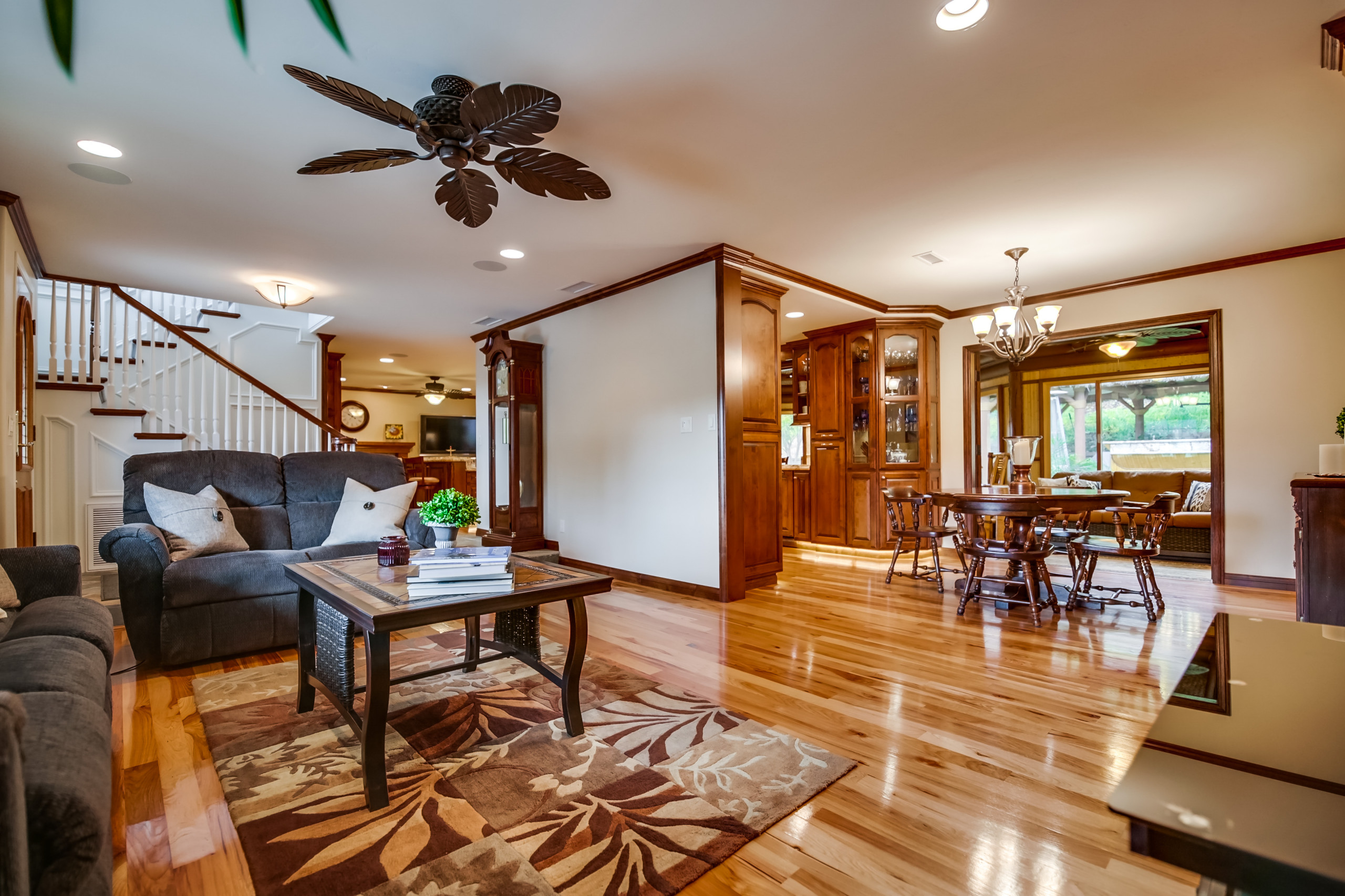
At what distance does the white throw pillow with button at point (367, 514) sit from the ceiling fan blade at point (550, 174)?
2052 millimetres

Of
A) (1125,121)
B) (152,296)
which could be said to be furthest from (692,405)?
(152,296)

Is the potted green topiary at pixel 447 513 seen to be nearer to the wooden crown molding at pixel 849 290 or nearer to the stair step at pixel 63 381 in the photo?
the wooden crown molding at pixel 849 290

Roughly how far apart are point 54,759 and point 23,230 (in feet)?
15.1

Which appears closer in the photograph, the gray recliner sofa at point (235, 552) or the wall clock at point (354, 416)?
the gray recliner sofa at point (235, 552)

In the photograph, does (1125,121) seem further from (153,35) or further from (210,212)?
(210,212)

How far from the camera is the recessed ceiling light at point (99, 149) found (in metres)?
2.89

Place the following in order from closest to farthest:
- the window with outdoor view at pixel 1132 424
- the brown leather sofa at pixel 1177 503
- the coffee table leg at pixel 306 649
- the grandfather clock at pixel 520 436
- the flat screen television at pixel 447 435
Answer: the coffee table leg at pixel 306 649 < the grandfather clock at pixel 520 436 < the brown leather sofa at pixel 1177 503 < the window with outdoor view at pixel 1132 424 < the flat screen television at pixel 447 435

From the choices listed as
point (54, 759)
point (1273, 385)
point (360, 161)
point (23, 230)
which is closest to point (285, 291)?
point (23, 230)

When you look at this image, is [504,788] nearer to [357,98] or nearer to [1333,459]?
[357,98]

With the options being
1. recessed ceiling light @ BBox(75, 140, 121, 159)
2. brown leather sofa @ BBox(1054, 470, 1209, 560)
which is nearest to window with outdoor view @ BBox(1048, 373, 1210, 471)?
brown leather sofa @ BBox(1054, 470, 1209, 560)

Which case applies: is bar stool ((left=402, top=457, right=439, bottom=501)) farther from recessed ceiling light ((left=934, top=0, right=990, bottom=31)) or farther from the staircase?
recessed ceiling light ((left=934, top=0, right=990, bottom=31))

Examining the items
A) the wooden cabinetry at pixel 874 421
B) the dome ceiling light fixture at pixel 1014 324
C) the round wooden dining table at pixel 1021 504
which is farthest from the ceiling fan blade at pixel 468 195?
the wooden cabinetry at pixel 874 421

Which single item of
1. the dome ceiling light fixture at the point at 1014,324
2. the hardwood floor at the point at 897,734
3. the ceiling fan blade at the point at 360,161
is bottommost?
the hardwood floor at the point at 897,734

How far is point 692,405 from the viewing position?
15.0ft
